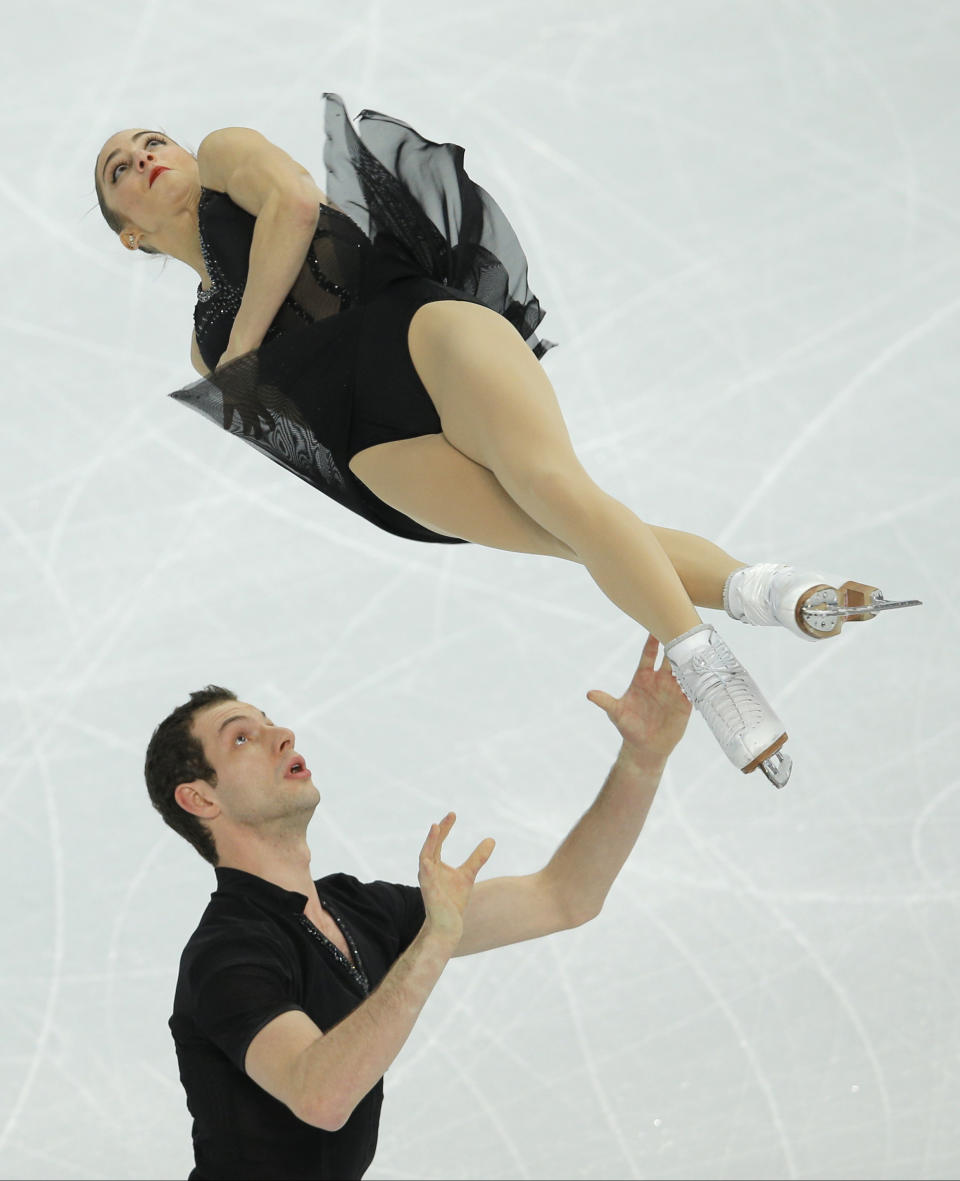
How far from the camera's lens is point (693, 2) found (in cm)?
576

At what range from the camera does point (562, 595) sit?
514 centimetres

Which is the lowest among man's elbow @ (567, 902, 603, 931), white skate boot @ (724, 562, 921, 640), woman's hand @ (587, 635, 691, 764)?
man's elbow @ (567, 902, 603, 931)

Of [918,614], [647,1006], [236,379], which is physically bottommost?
[647,1006]

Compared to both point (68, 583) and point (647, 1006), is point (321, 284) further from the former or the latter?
point (647, 1006)

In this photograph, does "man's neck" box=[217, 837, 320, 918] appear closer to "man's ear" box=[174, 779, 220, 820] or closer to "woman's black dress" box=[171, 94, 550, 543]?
"man's ear" box=[174, 779, 220, 820]

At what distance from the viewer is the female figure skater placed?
120 inches

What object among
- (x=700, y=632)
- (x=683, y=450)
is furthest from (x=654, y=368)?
(x=700, y=632)

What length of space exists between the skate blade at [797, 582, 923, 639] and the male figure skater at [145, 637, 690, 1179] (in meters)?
0.53

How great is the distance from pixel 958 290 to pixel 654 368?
100 centimetres

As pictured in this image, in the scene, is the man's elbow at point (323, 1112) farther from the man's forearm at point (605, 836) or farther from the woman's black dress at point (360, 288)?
the woman's black dress at point (360, 288)

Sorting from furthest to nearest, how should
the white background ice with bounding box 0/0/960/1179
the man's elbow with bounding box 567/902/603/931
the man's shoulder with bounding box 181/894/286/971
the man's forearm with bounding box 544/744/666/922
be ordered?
1. the white background ice with bounding box 0/0/960/1179
2. the man's elbow with bounding box 567/902/603/931
3. the man's forearm with bounding box 544/744/666/922
4. the man's shoulder with bounding box 181/894/286/971

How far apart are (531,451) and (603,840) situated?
2.95 feet

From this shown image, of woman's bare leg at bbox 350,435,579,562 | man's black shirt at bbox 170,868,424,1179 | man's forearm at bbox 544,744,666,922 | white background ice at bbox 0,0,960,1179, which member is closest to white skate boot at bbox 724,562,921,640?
woman's bare leg at bbox 350,435,579,562

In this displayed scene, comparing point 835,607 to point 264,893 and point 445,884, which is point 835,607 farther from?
point 264,893
